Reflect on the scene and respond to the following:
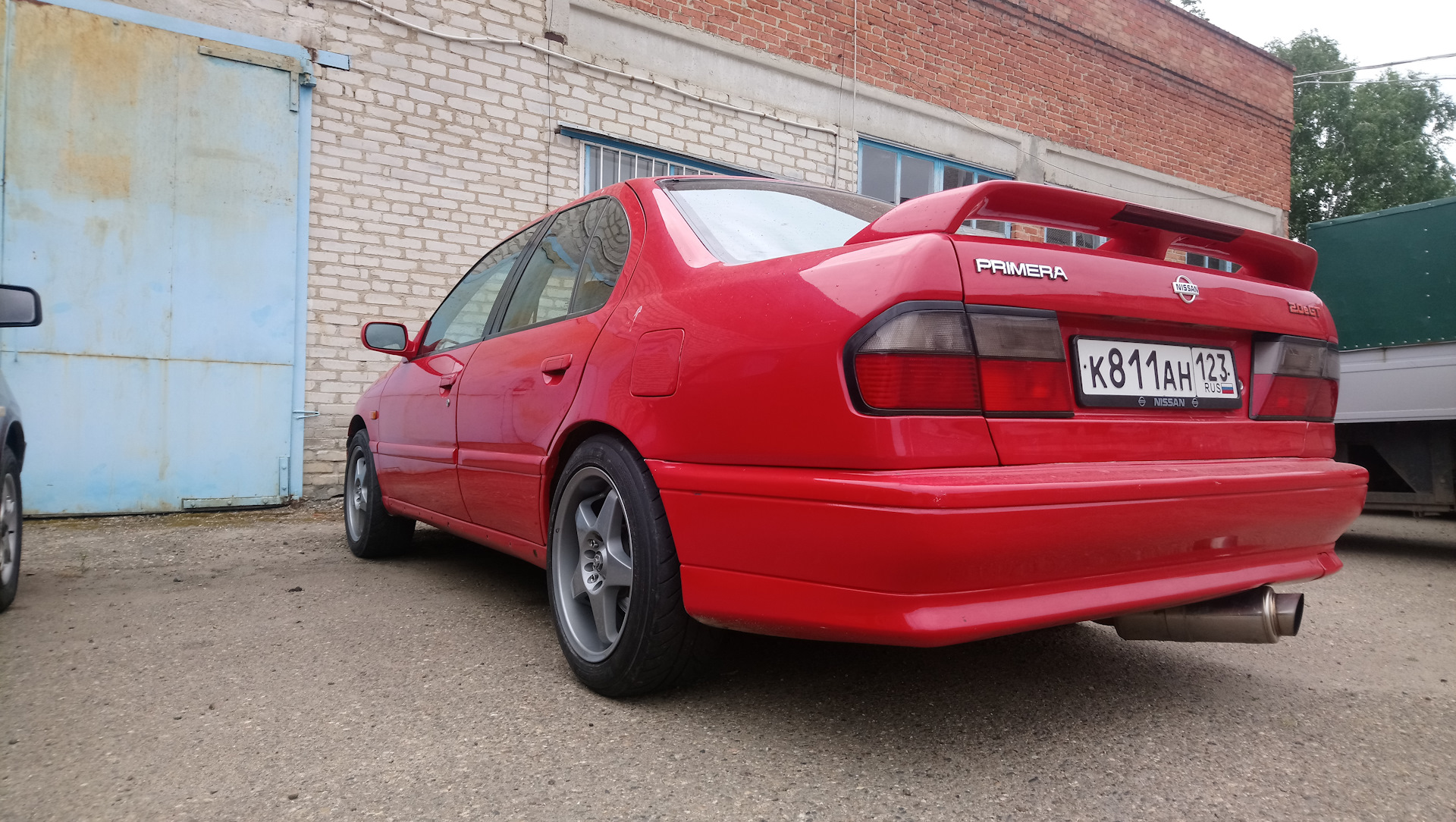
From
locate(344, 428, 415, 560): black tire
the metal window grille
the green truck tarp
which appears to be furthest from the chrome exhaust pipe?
the metal window grille

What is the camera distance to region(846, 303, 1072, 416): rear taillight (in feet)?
5.51

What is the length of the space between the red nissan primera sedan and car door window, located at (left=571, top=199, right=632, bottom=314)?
0.04ft

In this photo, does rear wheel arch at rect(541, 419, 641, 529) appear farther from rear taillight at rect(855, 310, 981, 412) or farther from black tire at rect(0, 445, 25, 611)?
black tire at rect(0, 445, 25, 611)

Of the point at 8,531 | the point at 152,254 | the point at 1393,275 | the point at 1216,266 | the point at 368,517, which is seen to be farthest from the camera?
the point at 152,254

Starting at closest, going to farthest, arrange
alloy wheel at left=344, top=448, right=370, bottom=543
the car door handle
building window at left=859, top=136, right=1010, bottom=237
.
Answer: the car door handle < alloy wheel at left=344, top=448, right=370, bottom=543 < building window at left=859, top=136, right=1010, bottom=237

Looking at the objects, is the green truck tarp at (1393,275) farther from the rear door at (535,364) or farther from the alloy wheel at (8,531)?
the alloy wheel at (8,531)

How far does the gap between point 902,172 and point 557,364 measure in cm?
809

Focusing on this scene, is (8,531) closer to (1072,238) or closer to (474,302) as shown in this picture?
(474,302)

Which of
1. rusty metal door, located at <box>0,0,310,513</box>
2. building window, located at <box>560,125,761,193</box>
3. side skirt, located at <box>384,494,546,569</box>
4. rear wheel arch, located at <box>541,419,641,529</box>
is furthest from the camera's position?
building window, located at <box>560,125,761,193</box>

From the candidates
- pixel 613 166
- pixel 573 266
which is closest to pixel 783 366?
pixel 573 266

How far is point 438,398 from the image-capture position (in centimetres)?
359

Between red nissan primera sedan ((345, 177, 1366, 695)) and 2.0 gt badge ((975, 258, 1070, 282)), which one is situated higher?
2.0 gt badge ((975, 258, 1070, 282))

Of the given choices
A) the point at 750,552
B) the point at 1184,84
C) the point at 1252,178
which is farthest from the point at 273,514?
the point at 1252,178

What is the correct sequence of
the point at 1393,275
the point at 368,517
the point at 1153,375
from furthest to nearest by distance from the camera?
the point at 1393,275
the point at 368,517
the point at 1153,375
